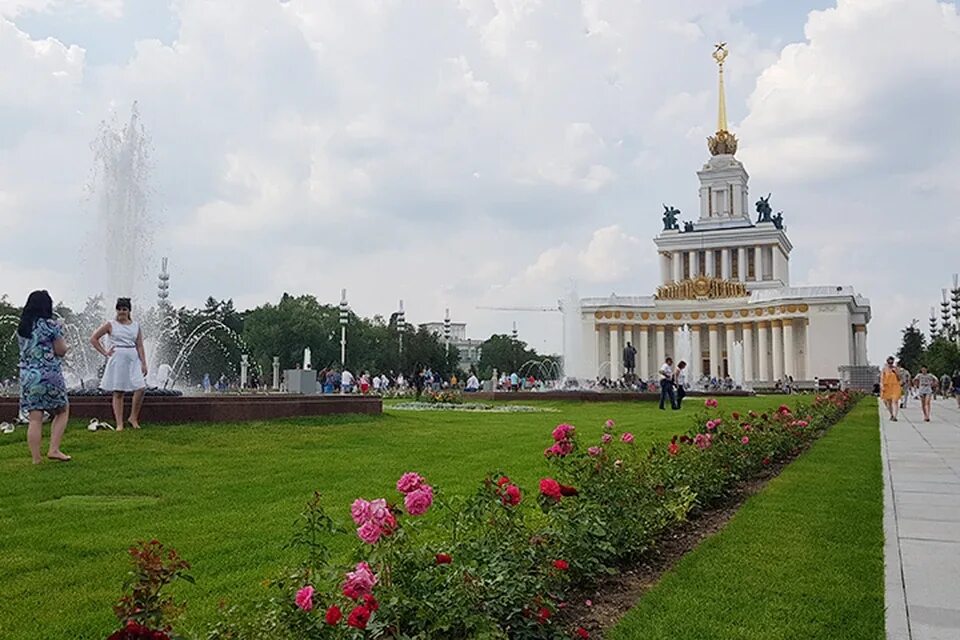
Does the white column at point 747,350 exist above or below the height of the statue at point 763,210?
below

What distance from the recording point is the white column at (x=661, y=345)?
8094cm

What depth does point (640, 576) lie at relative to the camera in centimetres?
530

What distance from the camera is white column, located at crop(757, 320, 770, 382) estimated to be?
248ft

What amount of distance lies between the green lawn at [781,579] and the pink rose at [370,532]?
1.38 meters

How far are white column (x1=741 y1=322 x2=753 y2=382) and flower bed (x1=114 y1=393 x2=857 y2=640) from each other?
73.0 meters

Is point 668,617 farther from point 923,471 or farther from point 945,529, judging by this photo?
point 923,471

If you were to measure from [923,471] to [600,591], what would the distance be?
25.7 ft

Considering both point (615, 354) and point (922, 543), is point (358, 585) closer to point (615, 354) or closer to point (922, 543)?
point (922, 543)

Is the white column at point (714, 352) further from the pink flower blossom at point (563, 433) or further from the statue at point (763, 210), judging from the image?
the pink flower blossom at point (563, 433)

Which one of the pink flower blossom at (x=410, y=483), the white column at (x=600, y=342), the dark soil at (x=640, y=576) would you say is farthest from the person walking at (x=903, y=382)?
the white column at (x=600, y=342)

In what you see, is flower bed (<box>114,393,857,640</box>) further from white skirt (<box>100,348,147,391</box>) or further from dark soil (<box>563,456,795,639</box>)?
white skirt (<box>100,348,147,391</box>)

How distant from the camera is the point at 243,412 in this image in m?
13.0

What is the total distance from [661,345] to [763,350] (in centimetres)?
992

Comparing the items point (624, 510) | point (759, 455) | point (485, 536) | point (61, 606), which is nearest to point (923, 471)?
point (759, 455)
